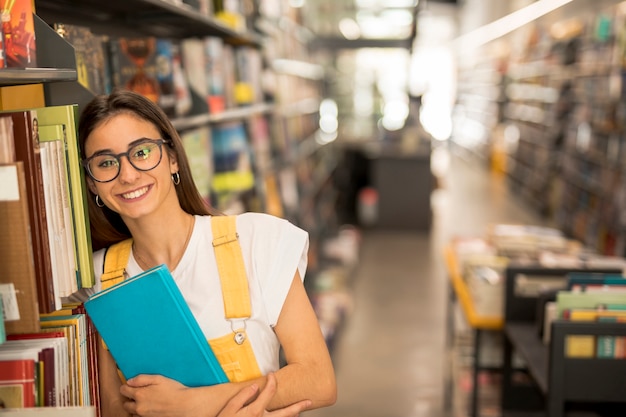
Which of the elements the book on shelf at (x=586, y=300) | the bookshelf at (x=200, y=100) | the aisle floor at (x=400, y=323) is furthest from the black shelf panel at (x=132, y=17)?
the aisle floor at (x=400, y=323)

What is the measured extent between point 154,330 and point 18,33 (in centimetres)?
65

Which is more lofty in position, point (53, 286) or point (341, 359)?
point (53, 286)

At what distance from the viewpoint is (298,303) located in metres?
1.54

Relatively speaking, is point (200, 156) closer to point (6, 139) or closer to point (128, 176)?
point (128, 176)

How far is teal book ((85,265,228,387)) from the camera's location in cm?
140

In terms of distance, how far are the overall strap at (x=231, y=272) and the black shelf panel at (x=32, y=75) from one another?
474mm

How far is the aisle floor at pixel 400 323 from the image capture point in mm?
4008

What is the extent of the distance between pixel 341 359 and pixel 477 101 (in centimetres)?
1343

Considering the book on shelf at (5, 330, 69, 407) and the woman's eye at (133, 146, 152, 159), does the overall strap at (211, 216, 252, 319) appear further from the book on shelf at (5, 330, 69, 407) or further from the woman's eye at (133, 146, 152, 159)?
the book on shelf at (5, 330, 69, 407)

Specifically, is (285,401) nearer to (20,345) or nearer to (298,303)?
(298,303)

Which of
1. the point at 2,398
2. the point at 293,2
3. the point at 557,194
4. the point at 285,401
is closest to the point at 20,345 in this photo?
the point at 2,398

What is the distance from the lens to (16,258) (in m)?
1.20

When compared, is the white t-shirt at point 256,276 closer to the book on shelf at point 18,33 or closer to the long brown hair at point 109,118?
the long brown hair at point 109,118

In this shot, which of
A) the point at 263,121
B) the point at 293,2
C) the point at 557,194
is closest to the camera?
the point at 263,121
